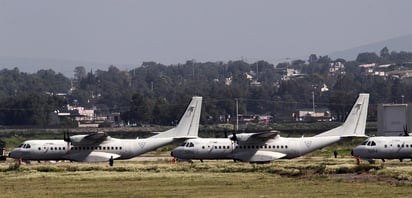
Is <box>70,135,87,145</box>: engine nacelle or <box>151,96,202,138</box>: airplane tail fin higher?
<box>151,96,202,138</box>: airplane tail fin

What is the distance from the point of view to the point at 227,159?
8806cm

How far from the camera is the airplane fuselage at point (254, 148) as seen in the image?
85.0m

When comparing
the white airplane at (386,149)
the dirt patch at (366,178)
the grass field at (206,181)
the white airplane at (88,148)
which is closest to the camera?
the grass field at (206,181)

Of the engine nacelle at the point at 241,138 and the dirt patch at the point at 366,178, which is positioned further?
the engine nacelle at the point at 241,138

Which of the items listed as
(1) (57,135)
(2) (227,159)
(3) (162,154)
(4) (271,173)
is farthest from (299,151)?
(1) (57,135)

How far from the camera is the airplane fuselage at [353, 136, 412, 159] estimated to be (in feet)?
263

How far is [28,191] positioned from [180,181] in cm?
907

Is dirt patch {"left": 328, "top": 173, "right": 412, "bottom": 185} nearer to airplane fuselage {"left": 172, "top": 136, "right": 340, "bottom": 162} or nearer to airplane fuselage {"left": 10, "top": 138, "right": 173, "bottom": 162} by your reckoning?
airplane fuselage {"left": 172, "top": 136, "right": 340, "bottom": 162}

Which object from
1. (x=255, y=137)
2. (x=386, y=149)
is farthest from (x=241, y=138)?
(x=386, y=149)

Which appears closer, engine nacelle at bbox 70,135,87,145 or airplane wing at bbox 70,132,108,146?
airplane wing at bbox 70,132,108,146

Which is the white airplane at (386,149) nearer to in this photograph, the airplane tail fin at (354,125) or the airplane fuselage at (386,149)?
the airplane fuselage at (386,149)

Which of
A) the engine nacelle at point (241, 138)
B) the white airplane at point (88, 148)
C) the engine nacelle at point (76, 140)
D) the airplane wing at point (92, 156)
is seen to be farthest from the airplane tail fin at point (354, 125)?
the engine nacelle at point (76, 140)

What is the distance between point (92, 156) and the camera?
88.1 m

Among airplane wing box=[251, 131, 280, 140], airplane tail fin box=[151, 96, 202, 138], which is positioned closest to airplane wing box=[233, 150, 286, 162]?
airplane wing box=[251, 131, 280, 140]
